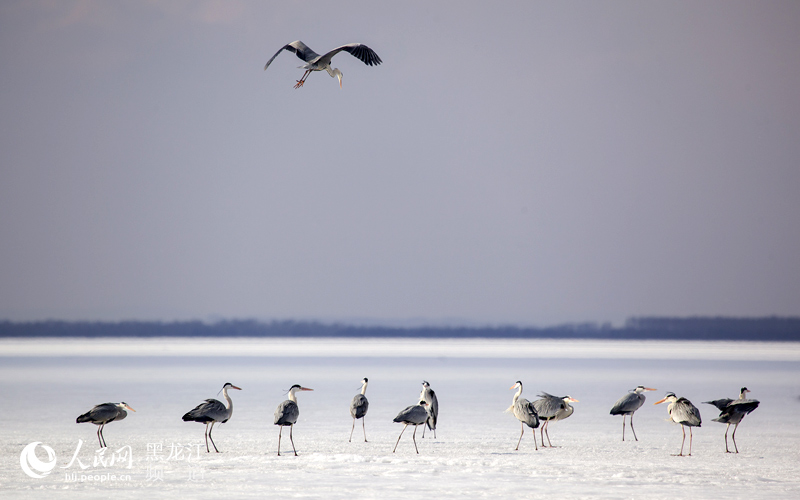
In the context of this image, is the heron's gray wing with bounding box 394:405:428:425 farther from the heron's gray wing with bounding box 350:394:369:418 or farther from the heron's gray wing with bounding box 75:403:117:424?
the heron's gray wing with bounding box 75:403:117:424

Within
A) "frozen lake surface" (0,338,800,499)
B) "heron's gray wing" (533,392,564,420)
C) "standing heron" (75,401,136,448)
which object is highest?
"heron's gray wing" (533,392,564,420)

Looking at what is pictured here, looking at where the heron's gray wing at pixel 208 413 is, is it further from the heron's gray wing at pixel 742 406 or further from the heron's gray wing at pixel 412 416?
the heron's gray wing at pixel 742 406

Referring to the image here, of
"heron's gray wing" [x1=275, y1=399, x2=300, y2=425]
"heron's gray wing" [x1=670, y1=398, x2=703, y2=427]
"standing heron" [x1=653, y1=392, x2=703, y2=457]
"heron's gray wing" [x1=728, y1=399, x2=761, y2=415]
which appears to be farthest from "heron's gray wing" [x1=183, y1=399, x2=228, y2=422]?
"heron's gray wing" [x1=728, y1=399, x2=761, y2=415]

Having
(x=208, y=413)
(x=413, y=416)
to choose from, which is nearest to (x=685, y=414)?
(x=413, y=416)

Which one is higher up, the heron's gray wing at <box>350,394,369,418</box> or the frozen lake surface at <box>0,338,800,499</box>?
the heron's gray wing at <box>350,394,369,418</box>

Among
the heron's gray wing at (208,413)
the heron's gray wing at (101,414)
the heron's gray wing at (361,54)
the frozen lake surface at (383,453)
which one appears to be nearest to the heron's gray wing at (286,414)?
the frozen lake surface at (383,453)

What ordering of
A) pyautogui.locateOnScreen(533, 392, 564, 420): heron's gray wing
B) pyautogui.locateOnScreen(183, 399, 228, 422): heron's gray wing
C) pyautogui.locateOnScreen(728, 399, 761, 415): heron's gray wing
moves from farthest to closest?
pyautogui.locateOnScreen(533, 392, 564, 420): heron's gray wing, pyautogui.locateOnScreen(728, 399, 761, 415): heron's gray wing, pyautogui.locateOnScreen(183, 399, 228, 422): heron's gray wing

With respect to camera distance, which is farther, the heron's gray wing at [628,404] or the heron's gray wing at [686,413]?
the heron's gray wing at [628,404]

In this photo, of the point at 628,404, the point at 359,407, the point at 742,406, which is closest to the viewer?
the point at 742,406

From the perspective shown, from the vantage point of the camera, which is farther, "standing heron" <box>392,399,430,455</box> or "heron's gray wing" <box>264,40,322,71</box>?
"heron's gray wing" <box>264,40,322,71</box>

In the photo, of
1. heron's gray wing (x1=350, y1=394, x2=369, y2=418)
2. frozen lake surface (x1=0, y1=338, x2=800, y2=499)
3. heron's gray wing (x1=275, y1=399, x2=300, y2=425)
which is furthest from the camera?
heron's gray wing (x1=350, y1=394, x2=369, y2=418)

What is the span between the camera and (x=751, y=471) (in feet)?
29.3

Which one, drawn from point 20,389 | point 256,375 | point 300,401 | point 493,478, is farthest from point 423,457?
point 256,375

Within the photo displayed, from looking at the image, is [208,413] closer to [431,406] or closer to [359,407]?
[359,407]
